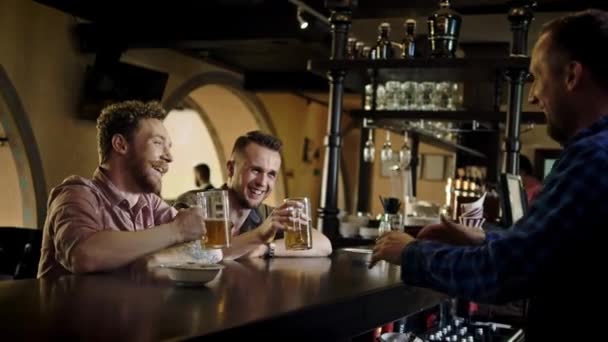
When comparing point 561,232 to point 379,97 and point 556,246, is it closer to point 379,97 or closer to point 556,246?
point 556,246

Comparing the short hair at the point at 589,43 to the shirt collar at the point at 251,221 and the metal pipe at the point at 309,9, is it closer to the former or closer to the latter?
the shirt collar at the point at 251,221

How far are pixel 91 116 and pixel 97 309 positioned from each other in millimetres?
5533

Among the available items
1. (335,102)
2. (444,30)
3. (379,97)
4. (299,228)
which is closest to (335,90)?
(335,102)

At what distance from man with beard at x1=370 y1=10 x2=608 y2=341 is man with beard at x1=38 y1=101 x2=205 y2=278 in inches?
31.7

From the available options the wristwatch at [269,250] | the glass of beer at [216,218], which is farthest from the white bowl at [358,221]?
the glass of beer at [216,218]

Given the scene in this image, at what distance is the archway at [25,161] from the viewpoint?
6.07 metres

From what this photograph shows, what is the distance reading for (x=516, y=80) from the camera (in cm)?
354

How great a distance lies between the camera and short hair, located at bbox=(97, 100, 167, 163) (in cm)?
256

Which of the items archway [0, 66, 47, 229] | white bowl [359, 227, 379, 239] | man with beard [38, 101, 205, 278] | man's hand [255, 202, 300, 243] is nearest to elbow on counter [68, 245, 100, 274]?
man with beard [38, 101, 205, 278]

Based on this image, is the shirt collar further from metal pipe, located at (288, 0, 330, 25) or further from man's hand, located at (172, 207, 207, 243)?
metal pipe, located at (288, 0, 330, 25)

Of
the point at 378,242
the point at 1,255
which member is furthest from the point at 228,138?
the point at 378,242

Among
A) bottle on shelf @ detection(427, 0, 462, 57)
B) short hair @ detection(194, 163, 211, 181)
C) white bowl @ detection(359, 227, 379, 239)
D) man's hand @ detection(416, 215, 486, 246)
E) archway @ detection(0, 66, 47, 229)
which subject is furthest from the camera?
short hair @ detection(194, 163, 211, 181)

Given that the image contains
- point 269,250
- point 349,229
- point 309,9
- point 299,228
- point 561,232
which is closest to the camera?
point 561,232

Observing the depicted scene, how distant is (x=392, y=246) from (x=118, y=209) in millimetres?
1160
